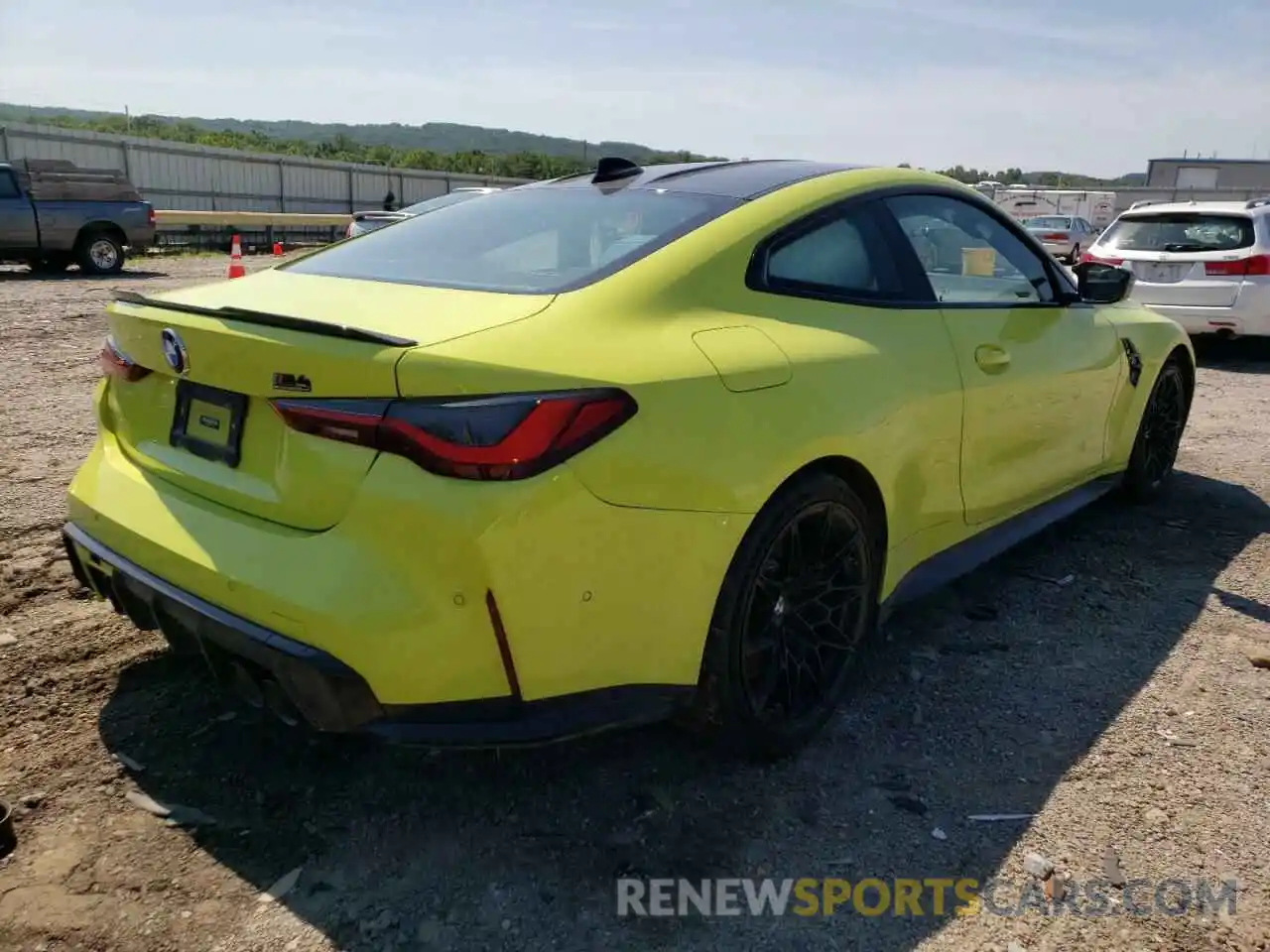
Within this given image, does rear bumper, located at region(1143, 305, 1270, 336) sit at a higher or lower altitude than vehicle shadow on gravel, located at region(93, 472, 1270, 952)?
higher

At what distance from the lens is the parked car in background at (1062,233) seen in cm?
2145

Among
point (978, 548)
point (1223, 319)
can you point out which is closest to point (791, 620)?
point (978, 548)

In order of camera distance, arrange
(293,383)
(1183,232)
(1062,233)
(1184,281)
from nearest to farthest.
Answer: (293,383) → (1184,281) → (1183,232) → (1062,233)

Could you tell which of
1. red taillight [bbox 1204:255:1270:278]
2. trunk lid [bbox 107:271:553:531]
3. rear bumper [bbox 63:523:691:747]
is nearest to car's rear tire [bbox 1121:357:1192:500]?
rear bumper [bbox 63:523:691:747]

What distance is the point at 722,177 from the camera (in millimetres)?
3195

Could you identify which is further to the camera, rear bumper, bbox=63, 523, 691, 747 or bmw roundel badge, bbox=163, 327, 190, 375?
bmw roundel badge, bbox=163, 327, 190, 375

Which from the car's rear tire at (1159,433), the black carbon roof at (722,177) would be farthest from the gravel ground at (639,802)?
the black carbon roof at (722,177)

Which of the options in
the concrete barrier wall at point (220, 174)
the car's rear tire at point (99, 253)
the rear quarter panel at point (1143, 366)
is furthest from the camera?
the concrete barrier wall at point (220, 174)

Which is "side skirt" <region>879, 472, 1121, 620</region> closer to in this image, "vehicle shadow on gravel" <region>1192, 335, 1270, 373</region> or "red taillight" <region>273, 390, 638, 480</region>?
"red taillight" <region>273, 390, 638, 480</region>

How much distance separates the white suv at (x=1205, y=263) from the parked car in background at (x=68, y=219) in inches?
578

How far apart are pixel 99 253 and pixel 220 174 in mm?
14485

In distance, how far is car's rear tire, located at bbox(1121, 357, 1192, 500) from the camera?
487 centimetres

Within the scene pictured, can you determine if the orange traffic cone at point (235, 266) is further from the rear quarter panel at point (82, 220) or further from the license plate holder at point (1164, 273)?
the license plate holder at point (1164, 273)

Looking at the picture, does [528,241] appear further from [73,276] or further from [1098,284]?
[73,276]
